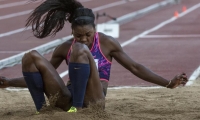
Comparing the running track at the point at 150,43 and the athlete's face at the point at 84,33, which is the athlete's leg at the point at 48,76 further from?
the running track at the point at 150,43

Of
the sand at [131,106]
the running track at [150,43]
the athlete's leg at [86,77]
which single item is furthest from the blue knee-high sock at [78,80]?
the running track at [150,43]

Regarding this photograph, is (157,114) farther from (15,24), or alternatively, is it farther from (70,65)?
(15,24)

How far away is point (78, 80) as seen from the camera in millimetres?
4492

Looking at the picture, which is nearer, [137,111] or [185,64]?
[137,111]

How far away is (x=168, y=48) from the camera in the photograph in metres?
11.3

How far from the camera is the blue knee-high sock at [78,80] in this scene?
446 centimetres

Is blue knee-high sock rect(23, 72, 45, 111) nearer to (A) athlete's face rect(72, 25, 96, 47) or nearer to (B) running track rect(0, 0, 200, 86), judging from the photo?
(A) athlete's face rect(72, 25, 96, 47)

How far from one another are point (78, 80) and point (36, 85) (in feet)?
1.21

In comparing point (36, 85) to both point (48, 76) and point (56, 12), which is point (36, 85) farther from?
point (56, 12)

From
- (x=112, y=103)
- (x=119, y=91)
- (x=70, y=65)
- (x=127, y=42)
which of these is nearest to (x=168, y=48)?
(x=127, y=42)

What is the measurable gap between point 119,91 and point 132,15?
36.5 ft

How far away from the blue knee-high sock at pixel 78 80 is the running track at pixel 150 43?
10.0ft

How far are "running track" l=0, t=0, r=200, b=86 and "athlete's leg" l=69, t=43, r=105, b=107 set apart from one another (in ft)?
9.74

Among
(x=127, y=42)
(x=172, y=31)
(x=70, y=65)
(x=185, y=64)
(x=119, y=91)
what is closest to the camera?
(x=70, y=65)
